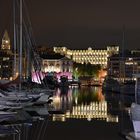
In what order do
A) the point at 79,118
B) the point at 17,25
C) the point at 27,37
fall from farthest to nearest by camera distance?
the point at 27,37, the point at 17,25, the point at 79,118

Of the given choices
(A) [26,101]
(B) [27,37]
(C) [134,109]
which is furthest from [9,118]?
(B) [27,37]

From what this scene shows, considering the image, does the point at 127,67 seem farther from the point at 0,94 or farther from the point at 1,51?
the point at 0,94

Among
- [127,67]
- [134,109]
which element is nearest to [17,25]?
[134,109]

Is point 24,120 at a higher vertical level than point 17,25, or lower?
lower

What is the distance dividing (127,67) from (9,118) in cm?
15464

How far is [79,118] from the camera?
34656 mm

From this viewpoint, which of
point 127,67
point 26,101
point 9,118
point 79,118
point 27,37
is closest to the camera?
point 9,118

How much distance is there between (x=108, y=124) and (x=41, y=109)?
9.04 metres

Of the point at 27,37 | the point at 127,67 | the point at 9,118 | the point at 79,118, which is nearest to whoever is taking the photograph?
the point at 9,118

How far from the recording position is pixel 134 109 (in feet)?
66.1

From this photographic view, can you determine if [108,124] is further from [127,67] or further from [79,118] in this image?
[127,67]

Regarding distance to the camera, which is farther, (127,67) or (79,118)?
(127,67)

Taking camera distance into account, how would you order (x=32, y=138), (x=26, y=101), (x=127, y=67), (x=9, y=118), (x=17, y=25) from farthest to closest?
(x=127, y=67) < (x=17, y=25) < (x=26, y=101) < (x=9, y=118) < (x=32, y=138)

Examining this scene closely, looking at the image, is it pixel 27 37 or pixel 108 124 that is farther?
pixel 27 37
